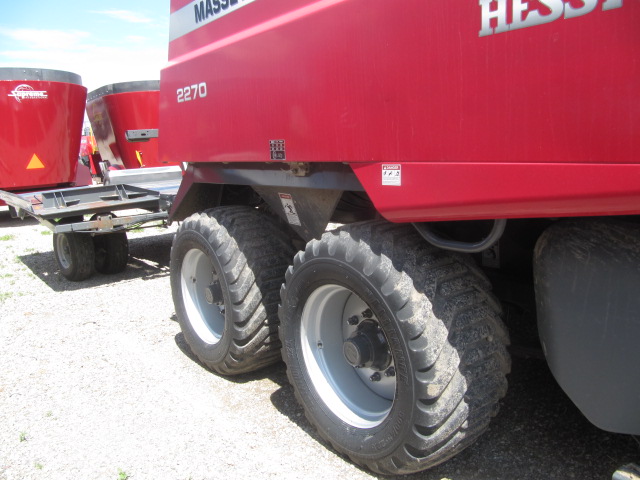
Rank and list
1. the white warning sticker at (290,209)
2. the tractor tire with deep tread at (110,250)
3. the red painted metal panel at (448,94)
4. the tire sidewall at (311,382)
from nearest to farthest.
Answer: the red painted metal panel at (448,94), the tire sidewall at (311,382), the white warning sticker at (290,209), the tractor tire with deep tread at (110,250)

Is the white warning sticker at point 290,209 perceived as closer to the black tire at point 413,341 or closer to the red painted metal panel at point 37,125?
the black tire at point 413,341

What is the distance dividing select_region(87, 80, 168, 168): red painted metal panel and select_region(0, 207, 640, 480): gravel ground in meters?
5.04

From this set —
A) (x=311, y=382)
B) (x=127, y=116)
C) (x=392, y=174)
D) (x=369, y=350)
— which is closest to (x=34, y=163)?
(x=127, y=116)

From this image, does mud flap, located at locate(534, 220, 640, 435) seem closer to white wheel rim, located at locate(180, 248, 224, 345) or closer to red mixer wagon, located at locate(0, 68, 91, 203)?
white wheel rim, located at locate(180, 248, 224, 345)

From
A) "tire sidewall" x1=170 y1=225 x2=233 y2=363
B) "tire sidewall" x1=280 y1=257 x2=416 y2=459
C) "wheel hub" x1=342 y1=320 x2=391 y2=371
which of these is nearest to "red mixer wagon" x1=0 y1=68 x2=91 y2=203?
"tire sidewall" x1=170 y1=225 x2=233 y2=363

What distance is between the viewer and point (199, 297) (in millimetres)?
3727

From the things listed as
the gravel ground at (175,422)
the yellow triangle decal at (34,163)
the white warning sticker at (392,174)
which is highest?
the yellow triangle decal at (34,163)

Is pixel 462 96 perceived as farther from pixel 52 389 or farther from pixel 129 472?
pixel 52 389

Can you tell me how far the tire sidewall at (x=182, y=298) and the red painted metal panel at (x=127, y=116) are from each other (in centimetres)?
561

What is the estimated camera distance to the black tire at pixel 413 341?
2.04m

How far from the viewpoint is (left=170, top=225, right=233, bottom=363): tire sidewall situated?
320 centimetres

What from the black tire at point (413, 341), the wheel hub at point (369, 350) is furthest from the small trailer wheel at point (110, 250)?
the wheel hub at point (369, 350)

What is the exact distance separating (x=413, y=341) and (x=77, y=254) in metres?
4.67

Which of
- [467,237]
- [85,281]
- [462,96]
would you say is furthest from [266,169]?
[85,281]
